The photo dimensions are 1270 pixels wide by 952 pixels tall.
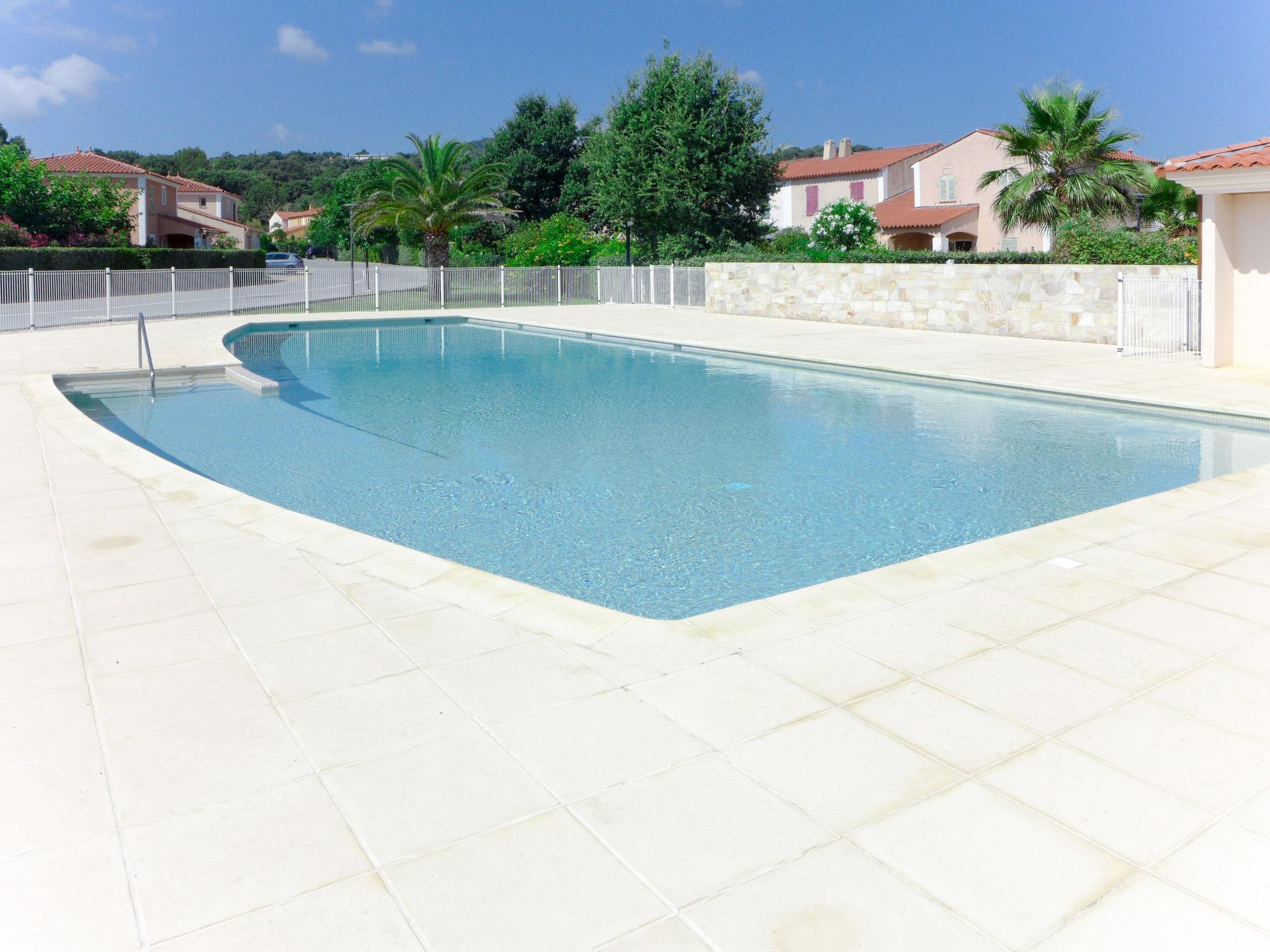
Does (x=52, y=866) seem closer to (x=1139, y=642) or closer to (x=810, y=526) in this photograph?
(x=1139, y=642)

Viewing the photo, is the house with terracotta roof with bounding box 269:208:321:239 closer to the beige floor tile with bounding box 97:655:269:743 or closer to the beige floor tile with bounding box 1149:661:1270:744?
the beige floor tile with bounding box 97:655:269:743

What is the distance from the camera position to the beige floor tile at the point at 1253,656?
393 centimetres

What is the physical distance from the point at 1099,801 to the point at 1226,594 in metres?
2.39

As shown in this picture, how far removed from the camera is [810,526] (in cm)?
698

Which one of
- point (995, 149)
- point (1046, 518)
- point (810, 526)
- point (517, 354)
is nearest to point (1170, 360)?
point (1046, 518)

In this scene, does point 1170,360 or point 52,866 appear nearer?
point 52,866

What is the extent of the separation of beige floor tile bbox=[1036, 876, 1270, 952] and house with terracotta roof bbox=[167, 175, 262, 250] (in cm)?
7183

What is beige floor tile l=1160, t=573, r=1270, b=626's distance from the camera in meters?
4.56

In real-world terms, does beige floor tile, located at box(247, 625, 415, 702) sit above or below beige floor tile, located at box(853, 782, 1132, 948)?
above

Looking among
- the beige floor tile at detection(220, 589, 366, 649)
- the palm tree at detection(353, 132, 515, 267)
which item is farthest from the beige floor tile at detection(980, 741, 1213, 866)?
the palm tree at detection(353, 132, 515, 267)

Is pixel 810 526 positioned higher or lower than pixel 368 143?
lower

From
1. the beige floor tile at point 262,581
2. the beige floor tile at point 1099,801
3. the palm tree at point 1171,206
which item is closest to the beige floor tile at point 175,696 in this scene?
the beige floor tile at point 262,581

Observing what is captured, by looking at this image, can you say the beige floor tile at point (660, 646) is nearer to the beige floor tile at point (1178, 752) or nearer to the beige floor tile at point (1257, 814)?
the beige floor tile at point (1178, 752)

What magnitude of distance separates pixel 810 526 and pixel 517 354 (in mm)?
12226
